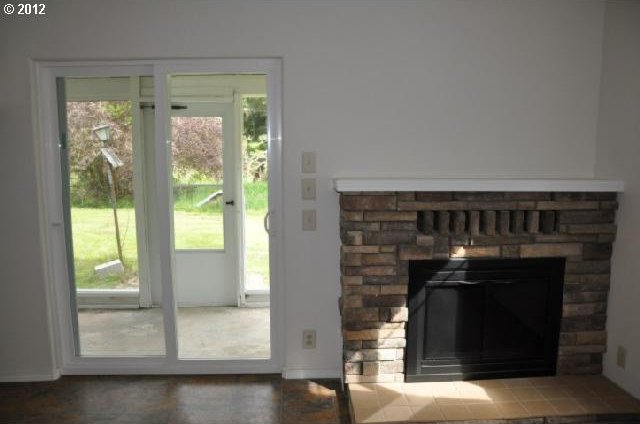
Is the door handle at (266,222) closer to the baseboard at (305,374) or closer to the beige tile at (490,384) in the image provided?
the baseboard at (305,374)

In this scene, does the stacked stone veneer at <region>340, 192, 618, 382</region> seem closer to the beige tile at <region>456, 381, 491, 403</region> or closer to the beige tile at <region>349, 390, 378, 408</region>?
the beige tile at <region>349, 390, 378, 408</region>

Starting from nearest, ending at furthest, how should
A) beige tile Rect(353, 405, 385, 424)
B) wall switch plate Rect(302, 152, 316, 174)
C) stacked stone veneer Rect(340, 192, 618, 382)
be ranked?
1. beige tile Rect(353, 405, 385, 424)
2. stacked stone veneer Rect(340, 192, 618, 382)
3. wall switch plate Rect(302, 152, 316, 174)

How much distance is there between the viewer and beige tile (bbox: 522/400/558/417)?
2.26m

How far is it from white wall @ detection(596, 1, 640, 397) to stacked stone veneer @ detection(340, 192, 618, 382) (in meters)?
0.08

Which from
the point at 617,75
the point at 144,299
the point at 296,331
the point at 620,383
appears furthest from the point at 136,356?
the point at 617,75

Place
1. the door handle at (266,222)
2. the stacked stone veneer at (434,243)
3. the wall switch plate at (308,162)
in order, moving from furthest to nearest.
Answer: the door handle at (266,222) → the wall switch plate at (308,162) → the stacked stone veneer at (434,243)

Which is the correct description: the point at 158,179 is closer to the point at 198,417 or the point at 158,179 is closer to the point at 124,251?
the point at 124,251

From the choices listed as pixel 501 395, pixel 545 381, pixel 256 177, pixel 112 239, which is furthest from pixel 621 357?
pixel 112 239

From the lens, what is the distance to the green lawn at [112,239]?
284 cm

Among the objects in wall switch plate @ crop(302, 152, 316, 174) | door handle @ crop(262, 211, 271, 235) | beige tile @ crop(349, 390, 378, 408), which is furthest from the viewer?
door handle @ crop(262, 211, 271, 235)

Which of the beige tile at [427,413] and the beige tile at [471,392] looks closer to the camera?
the beige tile at [427,413]

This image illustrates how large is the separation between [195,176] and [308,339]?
124 cm

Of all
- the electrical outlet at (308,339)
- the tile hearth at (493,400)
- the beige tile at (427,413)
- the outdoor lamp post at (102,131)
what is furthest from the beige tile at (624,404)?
the outdoor lamp post at (102,131)

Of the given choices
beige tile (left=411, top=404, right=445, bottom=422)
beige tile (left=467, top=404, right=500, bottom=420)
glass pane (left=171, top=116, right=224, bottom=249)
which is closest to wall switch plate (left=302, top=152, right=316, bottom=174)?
glass pane (left=171, top=116, right=224, bottom=249)
